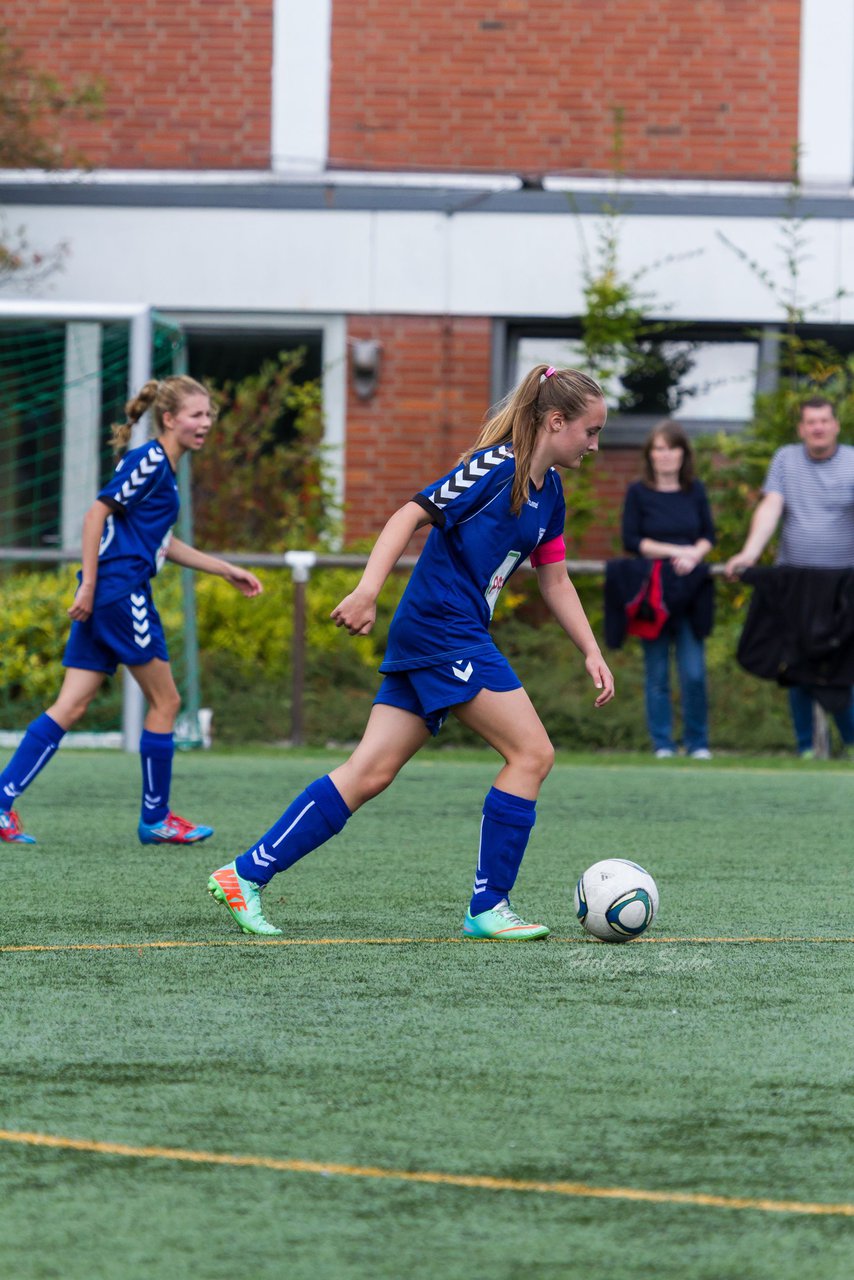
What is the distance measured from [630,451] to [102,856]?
27.3 ft

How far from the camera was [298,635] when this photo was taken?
11.4 meters

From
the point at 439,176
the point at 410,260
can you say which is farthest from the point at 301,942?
the point at 439,176

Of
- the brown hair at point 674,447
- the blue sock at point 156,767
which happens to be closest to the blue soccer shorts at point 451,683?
the blue sock at point 156,767

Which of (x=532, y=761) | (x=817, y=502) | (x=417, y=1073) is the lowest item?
(x=417, y=1073)

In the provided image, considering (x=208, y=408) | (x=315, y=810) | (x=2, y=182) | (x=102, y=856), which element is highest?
(x=2, y=182)

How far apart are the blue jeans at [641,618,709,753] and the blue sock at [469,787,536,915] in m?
5.72

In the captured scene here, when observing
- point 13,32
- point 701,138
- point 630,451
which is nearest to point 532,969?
point 630,451

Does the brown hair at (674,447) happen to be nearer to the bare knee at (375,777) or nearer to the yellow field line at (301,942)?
the yellow field line at (301,942)

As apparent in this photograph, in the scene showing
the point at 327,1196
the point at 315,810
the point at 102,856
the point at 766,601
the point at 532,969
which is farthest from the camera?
the point at 766,601

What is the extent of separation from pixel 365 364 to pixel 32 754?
7.47 metres

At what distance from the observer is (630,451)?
14023 mm

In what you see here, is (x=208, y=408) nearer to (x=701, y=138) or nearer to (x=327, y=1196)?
(x=327, y=1196)

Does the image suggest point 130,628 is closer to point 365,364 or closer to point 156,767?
point 156,767

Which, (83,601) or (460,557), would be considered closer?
(460,557)
